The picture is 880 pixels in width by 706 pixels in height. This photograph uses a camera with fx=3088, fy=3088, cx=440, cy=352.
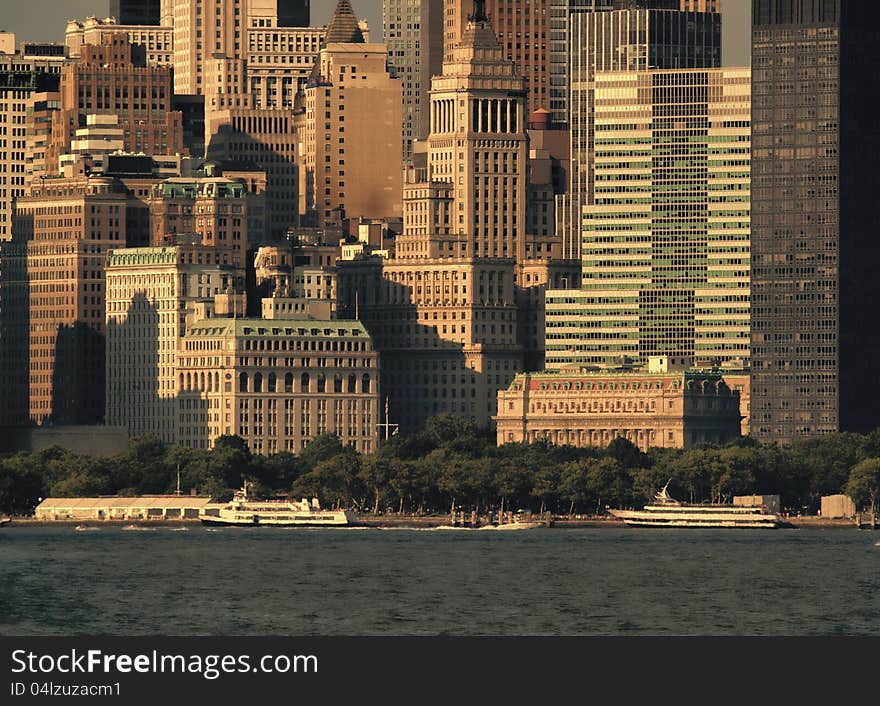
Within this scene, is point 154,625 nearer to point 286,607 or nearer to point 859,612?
point 286,607

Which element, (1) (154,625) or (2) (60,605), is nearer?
(1) (154,625)
